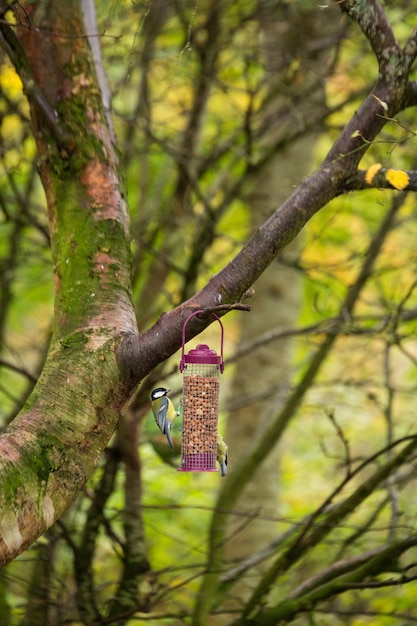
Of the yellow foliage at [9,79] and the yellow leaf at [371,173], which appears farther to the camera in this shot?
the yellow foliage at [9,79]

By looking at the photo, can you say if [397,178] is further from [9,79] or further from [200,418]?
[9,79]

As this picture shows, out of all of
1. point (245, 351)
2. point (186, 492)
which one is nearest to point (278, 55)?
point (245, 351)

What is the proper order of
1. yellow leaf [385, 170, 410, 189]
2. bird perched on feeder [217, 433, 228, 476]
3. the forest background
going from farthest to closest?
the forest background < bird perched on feeder [217, 433, 228, 476] < yellow leaf [385, 170, 410, 189]

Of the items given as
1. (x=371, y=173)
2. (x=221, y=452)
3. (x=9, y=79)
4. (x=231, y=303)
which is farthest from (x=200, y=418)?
(x=9, y=79)

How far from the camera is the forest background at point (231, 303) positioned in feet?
8.19

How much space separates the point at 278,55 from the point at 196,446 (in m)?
3.70

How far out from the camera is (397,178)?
6.56ft

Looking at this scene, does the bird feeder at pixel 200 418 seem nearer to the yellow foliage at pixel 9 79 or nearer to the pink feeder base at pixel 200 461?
the pink feeder base at pixel 200 461

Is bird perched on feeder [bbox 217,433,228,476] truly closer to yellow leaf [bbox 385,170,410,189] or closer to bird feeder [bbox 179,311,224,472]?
bird feeder [bbox 179,311,224,472]

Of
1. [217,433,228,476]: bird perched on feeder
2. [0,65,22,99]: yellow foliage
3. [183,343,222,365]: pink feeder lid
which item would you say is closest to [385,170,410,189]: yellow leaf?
[183,343,222,365]: pink feeder lid

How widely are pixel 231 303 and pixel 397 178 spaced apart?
534mm

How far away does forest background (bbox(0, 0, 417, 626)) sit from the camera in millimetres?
2496

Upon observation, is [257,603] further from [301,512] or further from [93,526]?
[301,512]

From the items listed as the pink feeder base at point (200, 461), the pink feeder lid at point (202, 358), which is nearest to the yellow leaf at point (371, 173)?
the pink feeder lid at point (202, 358)
